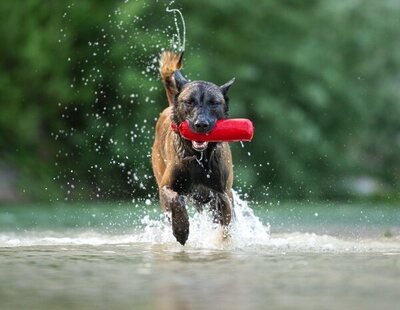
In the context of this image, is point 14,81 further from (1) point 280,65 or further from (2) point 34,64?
(1) point 280,65

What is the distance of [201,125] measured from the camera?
11.1 m

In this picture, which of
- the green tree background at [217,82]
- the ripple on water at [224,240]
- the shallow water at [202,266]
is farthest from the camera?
the green tree background at [217,82]

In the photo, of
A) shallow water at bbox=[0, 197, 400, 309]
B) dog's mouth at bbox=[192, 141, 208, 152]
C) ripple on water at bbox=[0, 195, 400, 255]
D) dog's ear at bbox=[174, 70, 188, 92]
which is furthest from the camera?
dog's ear at bbox=[174, 70, 188, 92]

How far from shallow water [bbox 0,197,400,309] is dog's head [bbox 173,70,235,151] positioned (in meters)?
0.98

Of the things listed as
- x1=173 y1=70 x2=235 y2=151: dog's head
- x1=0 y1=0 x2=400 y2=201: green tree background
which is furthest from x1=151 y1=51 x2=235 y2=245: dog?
x1=0 y1=0 x2=400 y2=201: green tree background

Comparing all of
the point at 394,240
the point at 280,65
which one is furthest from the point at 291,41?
the point at 394,240

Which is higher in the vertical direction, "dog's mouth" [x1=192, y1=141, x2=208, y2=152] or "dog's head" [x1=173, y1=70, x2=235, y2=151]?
"dog's head" [x1=173, y1=70, x2=235, y2=151]

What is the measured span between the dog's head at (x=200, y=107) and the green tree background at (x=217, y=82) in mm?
12418

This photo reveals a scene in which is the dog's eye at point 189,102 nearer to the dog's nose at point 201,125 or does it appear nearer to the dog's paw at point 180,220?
the dog's nose at point 201,125

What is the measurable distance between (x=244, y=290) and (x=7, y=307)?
145 centimetres

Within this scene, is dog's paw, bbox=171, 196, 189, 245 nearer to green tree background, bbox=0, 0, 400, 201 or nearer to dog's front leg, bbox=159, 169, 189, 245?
dog's front leg, bbox=159, 169, 189, 245

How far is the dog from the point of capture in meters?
11.1

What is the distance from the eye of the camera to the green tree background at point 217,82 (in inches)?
981

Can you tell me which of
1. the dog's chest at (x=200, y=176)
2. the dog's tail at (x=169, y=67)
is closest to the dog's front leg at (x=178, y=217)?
the dog's chest at (x=200, y=176)
